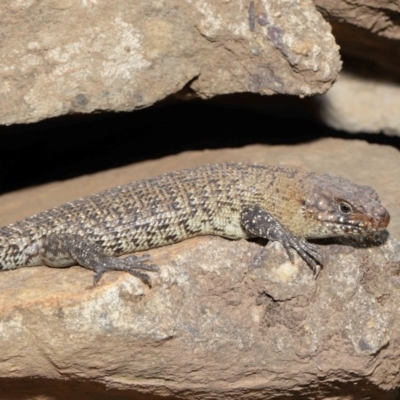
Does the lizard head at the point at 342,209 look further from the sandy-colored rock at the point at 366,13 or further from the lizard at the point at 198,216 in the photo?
the sandy-colored rock at the point at 366,13

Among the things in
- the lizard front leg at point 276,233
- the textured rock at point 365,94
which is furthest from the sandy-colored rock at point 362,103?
the lizard front leg at point 276,233

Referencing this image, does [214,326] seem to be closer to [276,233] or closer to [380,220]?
[276,233]

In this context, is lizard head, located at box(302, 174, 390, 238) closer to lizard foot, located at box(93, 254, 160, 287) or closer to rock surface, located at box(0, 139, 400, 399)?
rock surface, located at box(0, 139, 400, 399)

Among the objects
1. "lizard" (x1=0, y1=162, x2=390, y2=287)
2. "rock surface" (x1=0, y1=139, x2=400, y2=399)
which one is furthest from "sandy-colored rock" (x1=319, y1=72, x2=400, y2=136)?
"rock surface" (x1=0, y1=139, x2=400, y2=399)

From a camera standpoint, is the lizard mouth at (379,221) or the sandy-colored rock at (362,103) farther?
the sandy-colored rock at (362,103)

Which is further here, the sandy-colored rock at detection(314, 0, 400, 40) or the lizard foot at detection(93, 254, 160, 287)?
the sandy-colored rock at detection(314, 0, 400, 40)

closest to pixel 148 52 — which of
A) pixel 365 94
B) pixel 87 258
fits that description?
pixel 87 258
